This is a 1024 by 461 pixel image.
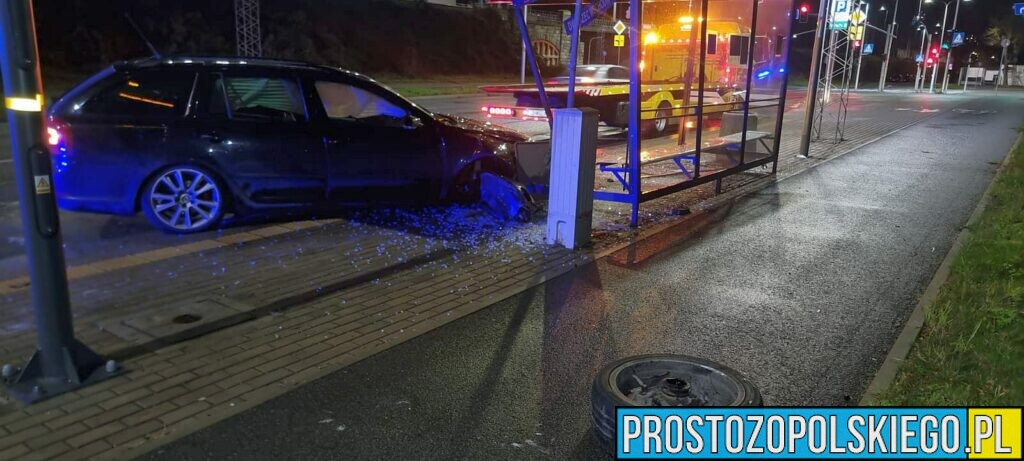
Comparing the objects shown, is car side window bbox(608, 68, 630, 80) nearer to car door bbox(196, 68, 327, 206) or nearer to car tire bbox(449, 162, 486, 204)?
car tire bbox(449, 162, 486, 204)

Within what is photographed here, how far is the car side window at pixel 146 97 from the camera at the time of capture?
6.57 m

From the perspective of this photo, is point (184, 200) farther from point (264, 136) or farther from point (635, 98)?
point (635, 98)

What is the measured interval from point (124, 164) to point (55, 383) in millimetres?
3372

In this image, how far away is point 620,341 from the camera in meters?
4.74

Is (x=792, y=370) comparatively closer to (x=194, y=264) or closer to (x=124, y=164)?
(x=194, y=264)

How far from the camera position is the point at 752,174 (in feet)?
39.5

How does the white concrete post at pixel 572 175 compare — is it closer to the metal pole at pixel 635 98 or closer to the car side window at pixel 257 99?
the metal pole at pixel 635 98

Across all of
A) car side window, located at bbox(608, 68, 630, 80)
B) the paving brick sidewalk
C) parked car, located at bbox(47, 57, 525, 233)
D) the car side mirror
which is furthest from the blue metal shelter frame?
car side window, located at bbox(608, 68, 630, 80)

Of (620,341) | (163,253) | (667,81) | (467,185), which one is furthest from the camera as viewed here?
(667,81)

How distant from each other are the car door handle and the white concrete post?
10.6 ft

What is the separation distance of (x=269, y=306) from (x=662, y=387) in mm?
2961

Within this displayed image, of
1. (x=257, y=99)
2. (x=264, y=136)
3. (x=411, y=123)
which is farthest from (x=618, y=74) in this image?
(x=264, y=136)

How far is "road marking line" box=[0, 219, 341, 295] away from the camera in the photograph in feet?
18.2

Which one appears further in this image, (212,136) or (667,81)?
(667,81)
